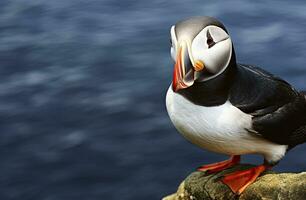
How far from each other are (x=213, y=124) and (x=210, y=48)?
53 cm

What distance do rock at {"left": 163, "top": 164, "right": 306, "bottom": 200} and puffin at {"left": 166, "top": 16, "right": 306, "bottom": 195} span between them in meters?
0.06

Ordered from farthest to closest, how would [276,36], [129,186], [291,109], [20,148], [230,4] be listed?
[230,4], [276,36], [20,148], [129,186], [291,109]

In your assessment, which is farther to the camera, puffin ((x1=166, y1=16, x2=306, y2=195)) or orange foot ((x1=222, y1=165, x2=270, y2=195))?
orange foot ((x1=222, y1=165, x2=270, y2=195))

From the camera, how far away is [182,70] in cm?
445

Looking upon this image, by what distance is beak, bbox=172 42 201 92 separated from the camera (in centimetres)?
443

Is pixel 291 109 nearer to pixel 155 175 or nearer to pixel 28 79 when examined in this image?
pixel 155 175

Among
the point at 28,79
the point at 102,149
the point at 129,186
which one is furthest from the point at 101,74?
the point at 129,186

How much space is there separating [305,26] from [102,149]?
368 centimetres

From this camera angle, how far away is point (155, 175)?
8023mm

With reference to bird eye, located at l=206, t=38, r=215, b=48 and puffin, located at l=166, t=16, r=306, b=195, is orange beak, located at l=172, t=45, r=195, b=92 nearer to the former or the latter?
puffin, located at l=166, t=16, r=306, b=195

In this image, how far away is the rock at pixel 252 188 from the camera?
5094 millimetres

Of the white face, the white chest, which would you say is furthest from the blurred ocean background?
the white face

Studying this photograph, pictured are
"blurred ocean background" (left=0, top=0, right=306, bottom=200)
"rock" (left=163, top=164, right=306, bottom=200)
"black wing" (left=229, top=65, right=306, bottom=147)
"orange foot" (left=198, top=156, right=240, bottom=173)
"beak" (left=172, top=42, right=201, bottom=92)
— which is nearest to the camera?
"beak" (left=172, top=42, right=201, bottom=92)

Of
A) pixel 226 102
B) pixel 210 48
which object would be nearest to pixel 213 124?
pixel 226 102
